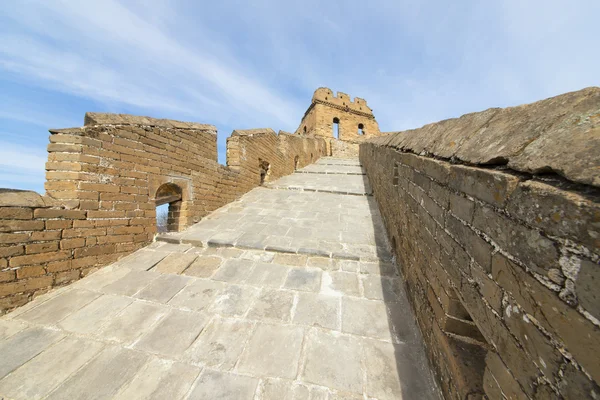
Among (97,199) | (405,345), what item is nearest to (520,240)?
(405,345)

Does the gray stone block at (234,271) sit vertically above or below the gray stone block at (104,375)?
above

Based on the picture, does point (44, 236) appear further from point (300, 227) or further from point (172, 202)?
point (300, 227)

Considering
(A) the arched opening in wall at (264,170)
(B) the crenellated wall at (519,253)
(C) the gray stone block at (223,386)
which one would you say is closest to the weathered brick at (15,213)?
(C) the gray stone block at (223,386)

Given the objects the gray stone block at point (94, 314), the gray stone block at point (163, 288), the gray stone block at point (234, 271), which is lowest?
the gray stone block at point (94, 314)

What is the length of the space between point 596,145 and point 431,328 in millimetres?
1792

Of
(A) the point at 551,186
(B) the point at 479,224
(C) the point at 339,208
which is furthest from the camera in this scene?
(C) the point at 339,208

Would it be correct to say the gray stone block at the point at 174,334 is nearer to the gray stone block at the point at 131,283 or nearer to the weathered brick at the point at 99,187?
the gray stone block at the point at 131,283

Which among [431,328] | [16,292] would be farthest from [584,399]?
[16,292]

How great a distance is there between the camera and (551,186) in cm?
89

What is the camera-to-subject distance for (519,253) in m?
1.04

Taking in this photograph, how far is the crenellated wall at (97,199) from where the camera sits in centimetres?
268

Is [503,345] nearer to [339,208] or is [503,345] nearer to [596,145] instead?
[596,145]

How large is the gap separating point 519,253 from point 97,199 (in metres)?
4.49

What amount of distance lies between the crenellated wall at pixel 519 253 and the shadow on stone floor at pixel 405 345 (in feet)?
0.64
